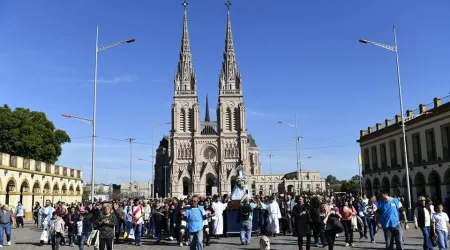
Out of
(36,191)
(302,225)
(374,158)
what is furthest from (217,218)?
(374,158)

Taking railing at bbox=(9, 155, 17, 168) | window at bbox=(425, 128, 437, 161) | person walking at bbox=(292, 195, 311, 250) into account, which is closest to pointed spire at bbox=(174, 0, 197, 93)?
railing at bbox=(9, 155, 17, 168)

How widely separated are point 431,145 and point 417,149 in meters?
2.32

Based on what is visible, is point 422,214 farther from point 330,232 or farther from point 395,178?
point 395,178

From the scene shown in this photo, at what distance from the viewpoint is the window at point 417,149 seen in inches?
1379

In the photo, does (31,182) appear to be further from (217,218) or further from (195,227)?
(195,227)

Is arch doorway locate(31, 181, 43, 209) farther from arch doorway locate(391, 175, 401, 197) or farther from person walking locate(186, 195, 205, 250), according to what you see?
arch doorway locate(391, 175, 401, 197)

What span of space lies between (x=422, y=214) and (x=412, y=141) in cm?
2536

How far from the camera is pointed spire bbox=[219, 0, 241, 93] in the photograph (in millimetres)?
100125

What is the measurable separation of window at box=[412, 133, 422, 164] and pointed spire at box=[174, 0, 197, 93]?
69.3 meters

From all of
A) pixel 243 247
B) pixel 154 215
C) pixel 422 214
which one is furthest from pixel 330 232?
pixel 154 215

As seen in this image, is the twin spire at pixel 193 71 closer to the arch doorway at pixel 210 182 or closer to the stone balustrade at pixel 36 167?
the arch doorway at pixel 210 182

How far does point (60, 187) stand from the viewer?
4672 cm

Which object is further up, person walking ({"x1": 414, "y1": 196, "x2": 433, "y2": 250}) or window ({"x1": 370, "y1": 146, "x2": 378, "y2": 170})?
window ({"x1": 370, "y1": 146, "x2": 378, "y2": 170})

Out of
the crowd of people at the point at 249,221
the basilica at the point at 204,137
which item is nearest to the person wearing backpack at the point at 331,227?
the crowd of people at the point at 249,221
